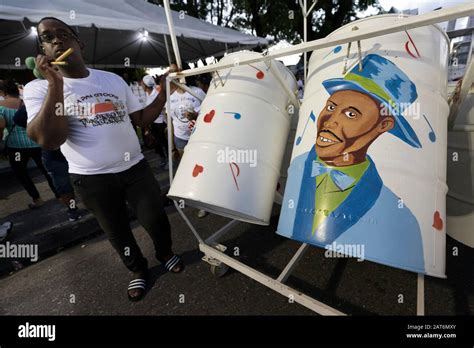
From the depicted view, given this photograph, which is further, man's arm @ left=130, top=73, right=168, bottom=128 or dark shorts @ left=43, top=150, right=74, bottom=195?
dark shorts @ left=43, top=150, right=74, bottom=195

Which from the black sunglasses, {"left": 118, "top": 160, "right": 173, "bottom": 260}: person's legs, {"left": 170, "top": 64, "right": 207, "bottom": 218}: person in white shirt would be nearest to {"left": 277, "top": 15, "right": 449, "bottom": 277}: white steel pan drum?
{"left": 118, "top": 160, "right": 173, "bottom": 260}: person's legs

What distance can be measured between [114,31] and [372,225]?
7292mm

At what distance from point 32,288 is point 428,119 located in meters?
3.59

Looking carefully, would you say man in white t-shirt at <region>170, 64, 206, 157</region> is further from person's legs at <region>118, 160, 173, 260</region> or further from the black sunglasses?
the black sunglasses

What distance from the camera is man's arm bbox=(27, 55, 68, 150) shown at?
149 centimetres

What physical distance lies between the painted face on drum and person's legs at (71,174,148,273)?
4.91 ft

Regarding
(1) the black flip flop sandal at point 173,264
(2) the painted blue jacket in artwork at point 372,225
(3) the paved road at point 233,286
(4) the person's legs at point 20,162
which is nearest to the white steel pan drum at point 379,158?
(2) the painted blue jacket in artwork at point 372,225

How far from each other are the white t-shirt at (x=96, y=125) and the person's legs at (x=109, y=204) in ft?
0.22

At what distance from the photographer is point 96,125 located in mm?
1855

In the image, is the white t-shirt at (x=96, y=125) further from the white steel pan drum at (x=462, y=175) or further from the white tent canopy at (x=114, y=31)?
the white tent canopy at (x=114, y=31)

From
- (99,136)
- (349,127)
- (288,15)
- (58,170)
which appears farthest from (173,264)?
(288,15)

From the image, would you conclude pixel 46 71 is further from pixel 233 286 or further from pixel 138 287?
pixel 233 286

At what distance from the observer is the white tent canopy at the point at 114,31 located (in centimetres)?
380
